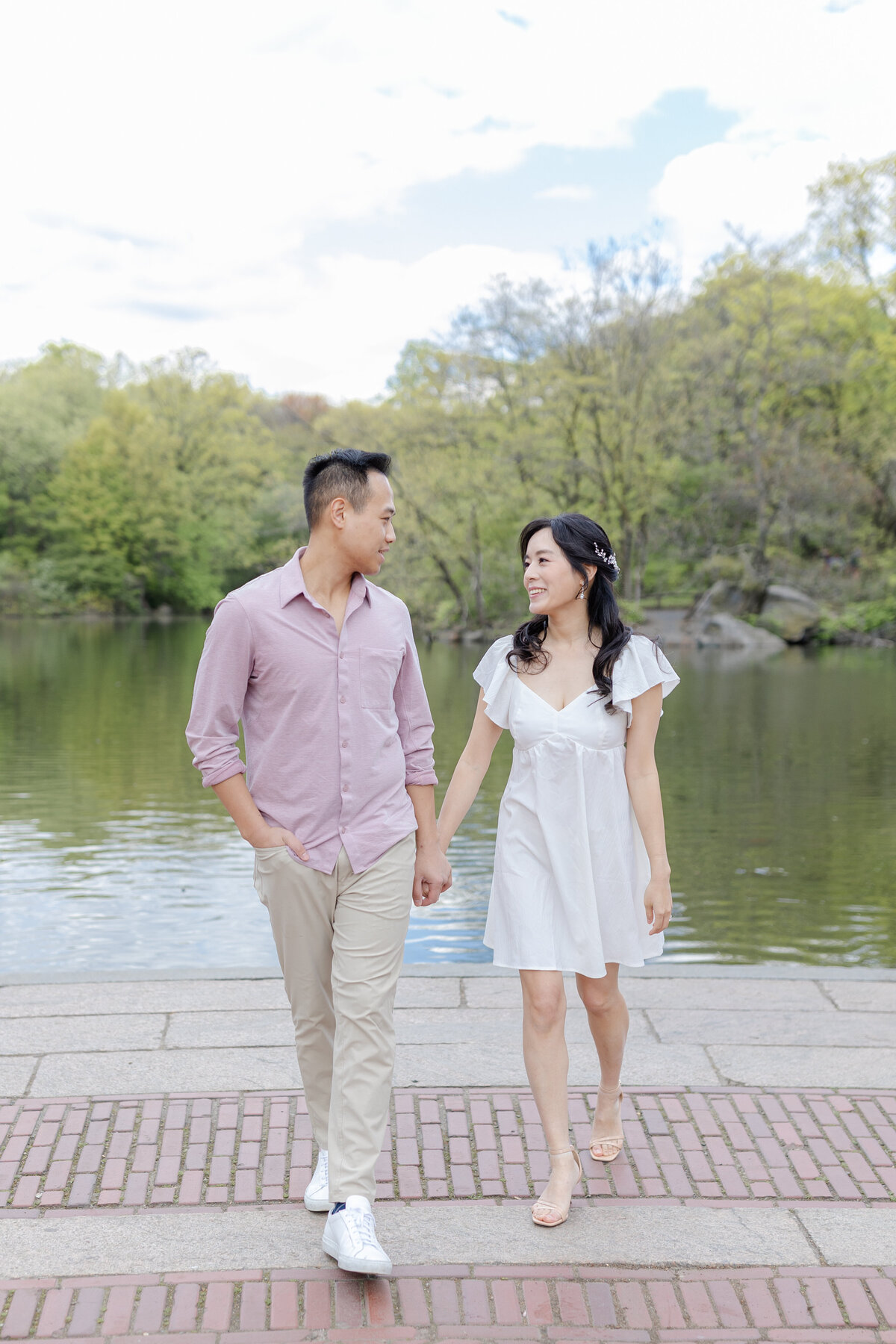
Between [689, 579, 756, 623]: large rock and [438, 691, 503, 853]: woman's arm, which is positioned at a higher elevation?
[438, 691, 503, 853]: woman's arm

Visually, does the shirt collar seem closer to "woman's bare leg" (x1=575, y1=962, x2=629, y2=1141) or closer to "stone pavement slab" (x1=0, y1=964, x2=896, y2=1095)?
"woman's bare leg" (x1=575, y1=962, x2=629, y2=1141)

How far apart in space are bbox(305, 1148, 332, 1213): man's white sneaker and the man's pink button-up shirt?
2.74 ft

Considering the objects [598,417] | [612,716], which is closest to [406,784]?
[612,716]

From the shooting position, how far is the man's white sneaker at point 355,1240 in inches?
110

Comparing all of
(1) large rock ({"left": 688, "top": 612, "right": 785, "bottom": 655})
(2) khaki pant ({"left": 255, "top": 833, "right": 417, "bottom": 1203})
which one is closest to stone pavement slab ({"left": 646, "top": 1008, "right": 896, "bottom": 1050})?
(2) khaki pant ({"left": 255, "top": 833, "right": 417, "bottom": 1203})

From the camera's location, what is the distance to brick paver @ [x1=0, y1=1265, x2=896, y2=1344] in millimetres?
2652

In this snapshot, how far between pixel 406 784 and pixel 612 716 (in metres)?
0.58

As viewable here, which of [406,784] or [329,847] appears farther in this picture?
[406,784]

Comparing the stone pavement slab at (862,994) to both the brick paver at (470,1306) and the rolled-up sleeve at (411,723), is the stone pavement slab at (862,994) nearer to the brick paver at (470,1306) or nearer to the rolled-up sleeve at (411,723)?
the brick paver at (470,1306)

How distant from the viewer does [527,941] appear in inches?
129

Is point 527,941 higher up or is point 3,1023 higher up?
point 527,941

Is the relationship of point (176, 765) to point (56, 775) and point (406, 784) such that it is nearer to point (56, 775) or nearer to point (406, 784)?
point (56, 775)

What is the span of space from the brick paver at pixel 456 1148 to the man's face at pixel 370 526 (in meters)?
1.63

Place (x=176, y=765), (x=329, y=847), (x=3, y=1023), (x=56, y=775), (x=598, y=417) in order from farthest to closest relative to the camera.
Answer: (x=598, y=417) < (x=176, y=765) < (x=56, y=775) < (x=3, y=1023) < (x=329, y=847)
